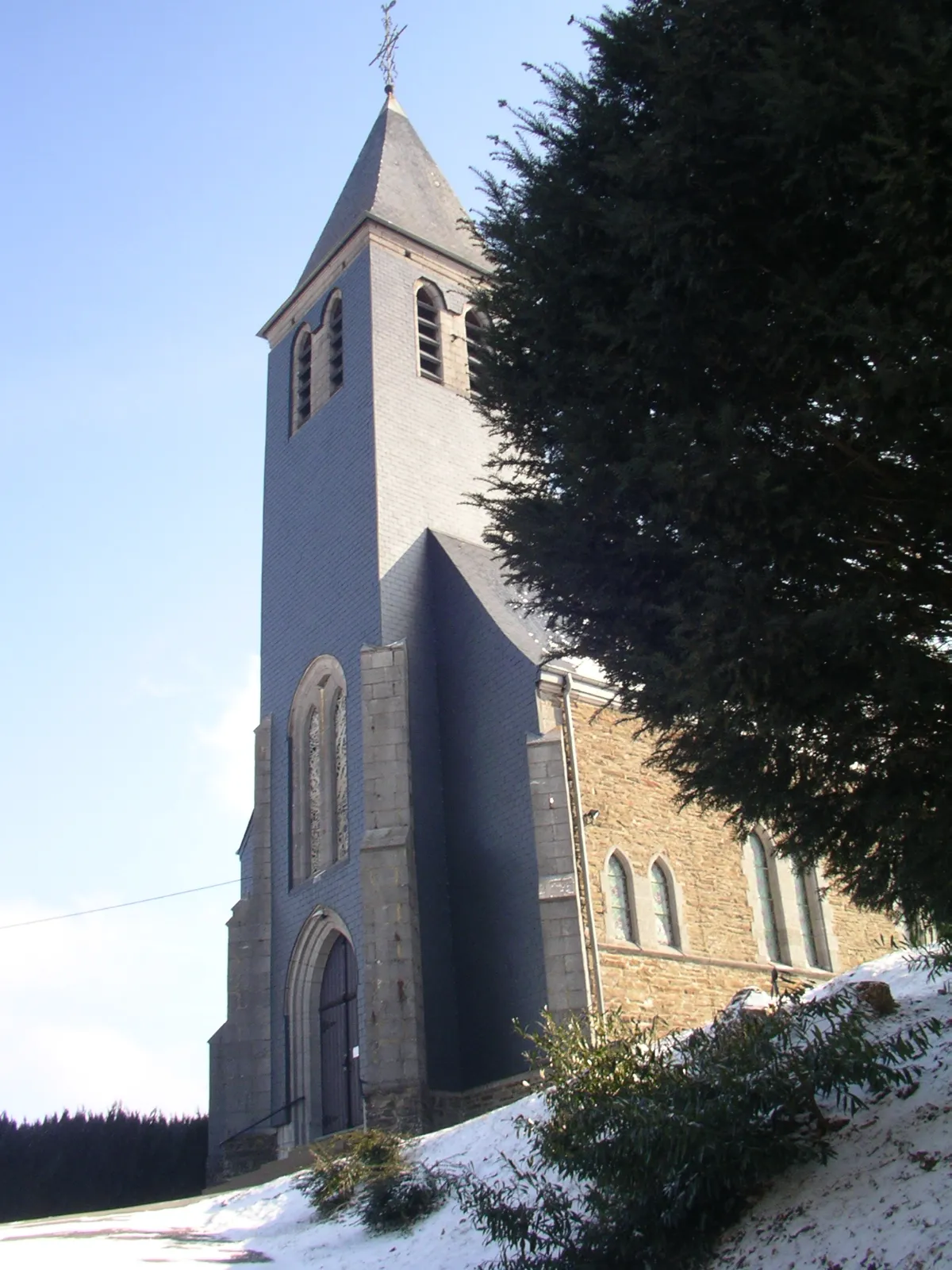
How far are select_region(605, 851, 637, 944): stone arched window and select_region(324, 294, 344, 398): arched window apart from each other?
10.1 meters

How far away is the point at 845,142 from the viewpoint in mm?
6645

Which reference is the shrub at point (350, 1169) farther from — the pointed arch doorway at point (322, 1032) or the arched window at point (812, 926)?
the arched window at point (812, 926)

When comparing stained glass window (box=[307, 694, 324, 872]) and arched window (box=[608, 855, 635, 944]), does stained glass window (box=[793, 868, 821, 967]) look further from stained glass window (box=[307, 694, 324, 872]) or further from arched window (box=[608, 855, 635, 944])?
stained glass window (box=[307, 694, 324, 872])

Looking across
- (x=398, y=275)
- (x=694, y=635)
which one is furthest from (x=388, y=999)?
(x=398, y=275)

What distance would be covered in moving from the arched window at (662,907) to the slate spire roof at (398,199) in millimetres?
11765

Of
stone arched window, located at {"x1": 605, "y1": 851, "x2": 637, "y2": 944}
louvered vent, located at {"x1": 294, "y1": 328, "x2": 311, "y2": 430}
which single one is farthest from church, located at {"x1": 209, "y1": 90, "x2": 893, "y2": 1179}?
louvered vent, located at {"x1": 294, "y1": 328, "x2": 311, "y2": 430}

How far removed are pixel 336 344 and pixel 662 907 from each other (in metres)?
12.1

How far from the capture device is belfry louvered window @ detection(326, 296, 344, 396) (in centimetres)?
2353

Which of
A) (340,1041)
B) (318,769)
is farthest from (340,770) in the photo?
(340,1041)

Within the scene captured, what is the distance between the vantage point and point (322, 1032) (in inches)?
750

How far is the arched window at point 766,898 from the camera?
19.7m

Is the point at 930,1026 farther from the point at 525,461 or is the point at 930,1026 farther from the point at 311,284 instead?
the point at 311,284

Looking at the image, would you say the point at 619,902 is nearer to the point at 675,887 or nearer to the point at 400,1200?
the point at 675,887

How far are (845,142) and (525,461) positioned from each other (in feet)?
9.90
